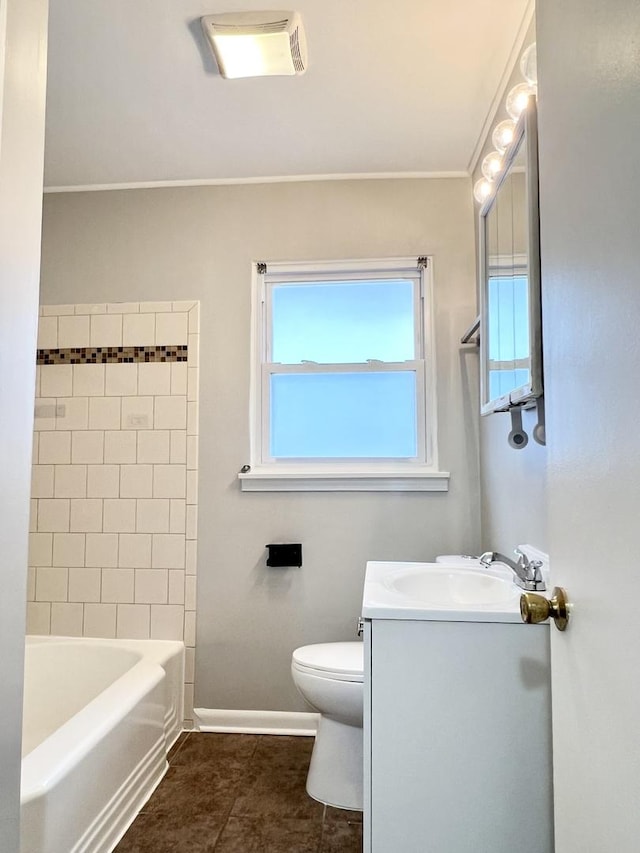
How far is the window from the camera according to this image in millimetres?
2377

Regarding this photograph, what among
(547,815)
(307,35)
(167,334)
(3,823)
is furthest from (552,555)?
(167,334)

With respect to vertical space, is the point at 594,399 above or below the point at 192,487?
above

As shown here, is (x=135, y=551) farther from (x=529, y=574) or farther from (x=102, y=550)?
(x=529, y=574)

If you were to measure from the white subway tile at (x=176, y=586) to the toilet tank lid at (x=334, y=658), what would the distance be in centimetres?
70

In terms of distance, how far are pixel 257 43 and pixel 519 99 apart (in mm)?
812

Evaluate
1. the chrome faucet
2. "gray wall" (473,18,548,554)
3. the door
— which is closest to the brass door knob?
the door

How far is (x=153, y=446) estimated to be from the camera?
2.39m

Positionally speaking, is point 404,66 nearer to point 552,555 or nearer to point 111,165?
point 111,165

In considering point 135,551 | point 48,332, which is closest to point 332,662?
point 135,551

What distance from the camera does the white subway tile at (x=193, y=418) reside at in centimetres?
238

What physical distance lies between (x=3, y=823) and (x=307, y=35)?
78.4 inches

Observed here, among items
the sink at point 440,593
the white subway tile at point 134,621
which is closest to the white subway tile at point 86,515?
the white subway tile at point 134,621

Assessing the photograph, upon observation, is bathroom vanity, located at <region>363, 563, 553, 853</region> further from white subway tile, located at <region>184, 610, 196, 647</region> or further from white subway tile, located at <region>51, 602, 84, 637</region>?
white subway tile, located at <region>51, 602, 84, 637</region>

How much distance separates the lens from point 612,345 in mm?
646
